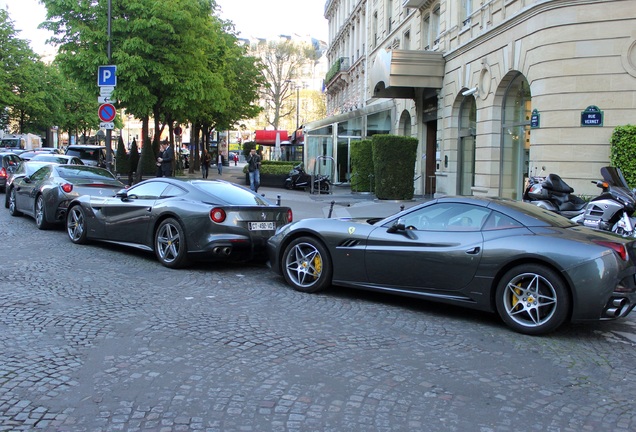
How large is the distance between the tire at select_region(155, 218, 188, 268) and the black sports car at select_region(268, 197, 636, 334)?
192 centimetres

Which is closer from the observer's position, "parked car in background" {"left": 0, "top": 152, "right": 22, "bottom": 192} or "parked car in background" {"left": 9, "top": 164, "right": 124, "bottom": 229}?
"parked car in background" {"left": 9, "top": 164, "right": 124, "bottom": 229}

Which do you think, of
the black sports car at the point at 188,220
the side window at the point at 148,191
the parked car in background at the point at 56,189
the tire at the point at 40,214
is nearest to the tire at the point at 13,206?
the parked car in background at the point at 56,189

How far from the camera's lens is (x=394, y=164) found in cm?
1928

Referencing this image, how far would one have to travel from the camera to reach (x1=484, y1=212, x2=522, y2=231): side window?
588 centimetres

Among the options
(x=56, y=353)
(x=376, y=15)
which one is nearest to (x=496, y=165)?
(x=56, y=353)

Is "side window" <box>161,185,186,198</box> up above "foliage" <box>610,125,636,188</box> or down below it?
below

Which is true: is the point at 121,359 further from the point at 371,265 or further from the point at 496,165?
the point at 496,165

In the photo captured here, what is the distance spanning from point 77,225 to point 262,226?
3834mm

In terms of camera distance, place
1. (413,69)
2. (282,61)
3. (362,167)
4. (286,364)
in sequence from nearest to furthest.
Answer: (286,364), (413,69), (362,167), (282,61)

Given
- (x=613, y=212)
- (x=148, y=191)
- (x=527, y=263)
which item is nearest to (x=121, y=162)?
(x=148, y=191)

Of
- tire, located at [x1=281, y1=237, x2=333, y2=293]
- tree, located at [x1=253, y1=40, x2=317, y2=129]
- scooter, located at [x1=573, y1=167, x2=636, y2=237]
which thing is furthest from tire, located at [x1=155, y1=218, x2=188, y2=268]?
tree, located at [x1=253, y1=40, x2=317, y2=129]

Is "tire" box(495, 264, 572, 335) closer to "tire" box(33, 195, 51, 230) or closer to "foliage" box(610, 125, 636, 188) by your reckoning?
"foliage" box(610, 125, 636, 188)

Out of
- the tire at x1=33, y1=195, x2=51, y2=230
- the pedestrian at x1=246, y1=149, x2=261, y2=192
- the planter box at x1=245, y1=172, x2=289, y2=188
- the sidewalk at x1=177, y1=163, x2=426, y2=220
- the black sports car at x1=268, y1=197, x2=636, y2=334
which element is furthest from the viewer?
the planter box at x1=245, y1=172, x2=289, y2=188

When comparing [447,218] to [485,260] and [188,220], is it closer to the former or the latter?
[485,260]
